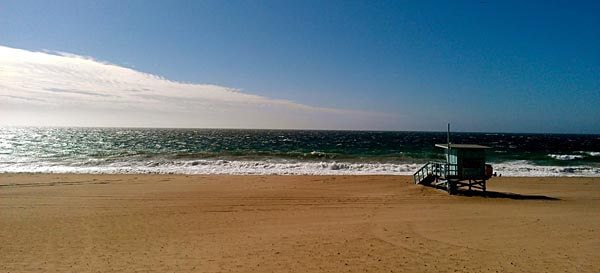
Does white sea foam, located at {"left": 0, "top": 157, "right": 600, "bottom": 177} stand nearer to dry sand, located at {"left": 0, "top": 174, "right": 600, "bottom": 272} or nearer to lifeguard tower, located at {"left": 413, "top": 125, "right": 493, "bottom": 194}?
dry sand, located at {"left": 0, "top": 174, "right": 600, "bottom": 272}

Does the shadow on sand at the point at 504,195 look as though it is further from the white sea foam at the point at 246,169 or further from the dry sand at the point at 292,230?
the white sea foam at the point at 246,169

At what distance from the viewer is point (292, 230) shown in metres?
11.0

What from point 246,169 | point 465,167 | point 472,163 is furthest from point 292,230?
point 246,169

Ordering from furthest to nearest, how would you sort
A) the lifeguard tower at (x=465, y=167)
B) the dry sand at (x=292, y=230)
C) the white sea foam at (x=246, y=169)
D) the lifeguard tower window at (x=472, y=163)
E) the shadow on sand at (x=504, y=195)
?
the white sea foam at (x=246, y=169)
the lifeguard tower window at (x=472, y=163)
the lifeguard tower at (x=465, y=167)
the shadow on sand at (x=504, y=195)
the dry sand at (x=292, y=230)

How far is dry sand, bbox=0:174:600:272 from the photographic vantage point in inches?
322

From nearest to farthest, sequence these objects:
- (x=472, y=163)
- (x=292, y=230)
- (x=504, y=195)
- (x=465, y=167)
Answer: (x=292, y=230) < (x=504, y=195) < (x=465, y=167) < (x=472, y=163)

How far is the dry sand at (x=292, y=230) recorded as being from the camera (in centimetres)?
818

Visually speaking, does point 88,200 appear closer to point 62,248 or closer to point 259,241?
point 62,248

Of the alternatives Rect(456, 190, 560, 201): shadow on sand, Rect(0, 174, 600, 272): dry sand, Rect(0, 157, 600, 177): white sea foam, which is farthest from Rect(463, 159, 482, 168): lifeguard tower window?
Rect(0, 157, 600, 177): white sea foam

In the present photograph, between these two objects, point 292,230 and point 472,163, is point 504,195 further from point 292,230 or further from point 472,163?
point 292,230

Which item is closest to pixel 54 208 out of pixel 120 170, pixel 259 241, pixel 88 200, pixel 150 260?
pixel 88 200

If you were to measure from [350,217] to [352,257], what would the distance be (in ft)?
14.5

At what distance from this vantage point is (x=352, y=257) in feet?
27.8

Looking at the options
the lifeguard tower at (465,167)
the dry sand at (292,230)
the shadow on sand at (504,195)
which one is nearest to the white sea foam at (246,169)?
the dry sand at (292,230)
